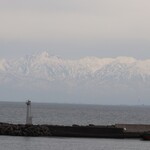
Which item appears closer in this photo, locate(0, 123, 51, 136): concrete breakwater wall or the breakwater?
the breakwater

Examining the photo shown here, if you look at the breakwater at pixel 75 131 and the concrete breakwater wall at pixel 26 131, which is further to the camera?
A: the concrete breakwater wall at pixel 26 131

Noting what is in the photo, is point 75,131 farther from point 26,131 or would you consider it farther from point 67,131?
point 26,131

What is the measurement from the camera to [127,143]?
6719cm

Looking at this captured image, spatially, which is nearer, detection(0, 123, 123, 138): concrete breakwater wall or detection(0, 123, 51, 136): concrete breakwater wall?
detection(0, 123, 123, 138): concrete breakwater wall

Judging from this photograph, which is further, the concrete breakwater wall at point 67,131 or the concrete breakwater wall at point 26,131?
the concrete breakwater wall at point 26,131

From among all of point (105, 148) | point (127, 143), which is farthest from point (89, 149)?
point (127, 143)

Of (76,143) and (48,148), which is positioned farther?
(76,143)

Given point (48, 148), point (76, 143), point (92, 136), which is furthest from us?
point (92, 136)

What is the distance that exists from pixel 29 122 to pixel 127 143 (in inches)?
526

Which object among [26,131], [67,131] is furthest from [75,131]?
[26,131]

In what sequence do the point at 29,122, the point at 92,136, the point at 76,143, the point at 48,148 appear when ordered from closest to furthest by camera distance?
the point at 48,148, the point at 76,143, the point at 92,136, the point at 29,122

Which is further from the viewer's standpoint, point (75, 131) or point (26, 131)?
point (26, 131)

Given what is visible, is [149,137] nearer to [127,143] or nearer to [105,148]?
[127,143]

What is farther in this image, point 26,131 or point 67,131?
point 26,131
